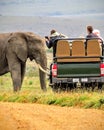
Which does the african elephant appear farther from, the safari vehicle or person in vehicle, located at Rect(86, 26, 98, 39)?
the safari vehicle

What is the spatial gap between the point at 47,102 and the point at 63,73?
10.9 ft

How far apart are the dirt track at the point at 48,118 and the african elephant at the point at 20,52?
8.03 metres

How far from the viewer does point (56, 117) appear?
45.5ft

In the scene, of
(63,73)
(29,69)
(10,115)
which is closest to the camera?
(10,115)

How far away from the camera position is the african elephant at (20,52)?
23359 mm

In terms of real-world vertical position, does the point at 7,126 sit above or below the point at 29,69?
above

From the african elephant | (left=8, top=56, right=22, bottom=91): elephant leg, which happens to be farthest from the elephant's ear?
(left=8, top=56, right=22, bottom=91): elephant leg

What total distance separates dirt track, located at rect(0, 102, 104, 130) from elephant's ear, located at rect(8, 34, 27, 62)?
8.36 m

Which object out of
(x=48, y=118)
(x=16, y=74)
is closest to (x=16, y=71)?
(x=16, y=74)

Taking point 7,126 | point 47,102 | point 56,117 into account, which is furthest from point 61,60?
point 7,126

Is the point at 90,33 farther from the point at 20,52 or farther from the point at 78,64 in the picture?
the point at 20,52

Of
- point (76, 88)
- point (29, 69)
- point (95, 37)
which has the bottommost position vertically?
point (29, 69)

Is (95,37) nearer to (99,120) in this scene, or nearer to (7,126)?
(99,120)

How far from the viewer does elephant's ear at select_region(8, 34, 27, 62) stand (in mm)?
23688
